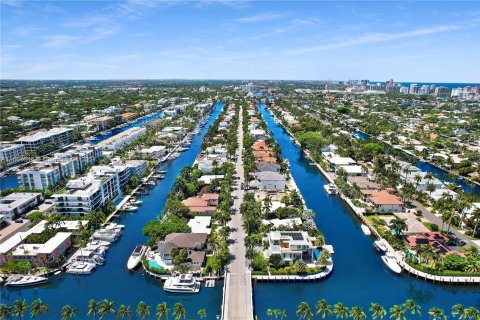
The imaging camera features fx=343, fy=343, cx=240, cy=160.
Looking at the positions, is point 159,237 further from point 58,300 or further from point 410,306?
point 410,306

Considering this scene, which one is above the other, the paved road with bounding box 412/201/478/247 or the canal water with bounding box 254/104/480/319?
the paved road with bounding box 412/201/478/247

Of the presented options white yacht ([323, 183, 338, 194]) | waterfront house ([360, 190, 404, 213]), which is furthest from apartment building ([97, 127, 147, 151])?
waterfront house ([360, 190, 404, 213])

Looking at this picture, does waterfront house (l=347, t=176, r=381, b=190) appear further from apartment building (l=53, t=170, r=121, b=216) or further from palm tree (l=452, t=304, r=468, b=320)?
apartment building (l=53, t=170, r=121, b=216)

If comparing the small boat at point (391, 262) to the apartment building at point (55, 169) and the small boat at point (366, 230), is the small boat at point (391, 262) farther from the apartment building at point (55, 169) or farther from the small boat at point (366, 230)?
the apartment building at point (55, 169)

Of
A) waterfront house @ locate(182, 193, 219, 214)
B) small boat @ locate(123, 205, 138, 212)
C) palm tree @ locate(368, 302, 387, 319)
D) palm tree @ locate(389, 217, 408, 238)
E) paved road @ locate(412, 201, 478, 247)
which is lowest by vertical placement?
small boat @ locate(123, 205, 138, 212)

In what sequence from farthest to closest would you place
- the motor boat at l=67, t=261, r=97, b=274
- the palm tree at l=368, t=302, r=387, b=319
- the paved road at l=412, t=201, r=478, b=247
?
the paved road at l=412, t=201, r=478, b=247
the motor boat at l=67, t=261, r=97, b=274
the palm tree at l=368, t=302, r=387, b=319

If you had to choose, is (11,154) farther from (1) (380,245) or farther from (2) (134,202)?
(1) (380,245)

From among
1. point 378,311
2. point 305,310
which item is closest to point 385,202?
point 378,311
